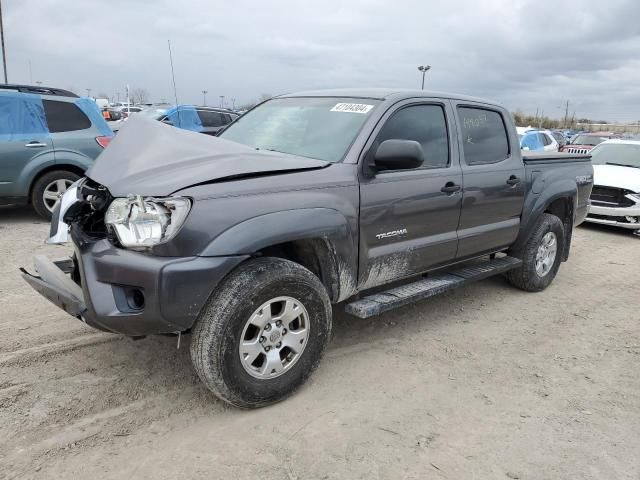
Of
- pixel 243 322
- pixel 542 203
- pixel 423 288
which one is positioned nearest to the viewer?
pixel 243 322

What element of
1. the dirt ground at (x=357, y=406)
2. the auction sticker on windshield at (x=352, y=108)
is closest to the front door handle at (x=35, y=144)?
the dirt ground at (x=357, y=406)

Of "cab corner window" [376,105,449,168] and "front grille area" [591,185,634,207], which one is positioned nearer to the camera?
"cab corner window" [376,105,449,168]

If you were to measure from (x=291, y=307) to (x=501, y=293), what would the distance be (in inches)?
125

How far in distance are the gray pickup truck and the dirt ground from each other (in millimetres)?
344

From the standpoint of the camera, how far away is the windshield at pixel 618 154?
972cm

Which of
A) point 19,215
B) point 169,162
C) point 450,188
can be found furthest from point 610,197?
point 19,215

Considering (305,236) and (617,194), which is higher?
(305,236)

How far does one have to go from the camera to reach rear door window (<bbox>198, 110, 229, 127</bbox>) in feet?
43.2

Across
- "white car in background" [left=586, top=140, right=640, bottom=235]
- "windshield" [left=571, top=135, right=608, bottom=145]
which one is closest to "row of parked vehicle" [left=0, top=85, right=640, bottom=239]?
"white car in background" [left=586, top=140, right=640, bottom=235]

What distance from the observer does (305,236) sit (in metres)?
3.01

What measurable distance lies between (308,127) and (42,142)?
508 cm

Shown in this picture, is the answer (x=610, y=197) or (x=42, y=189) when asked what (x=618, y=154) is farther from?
(x=42, y=189)

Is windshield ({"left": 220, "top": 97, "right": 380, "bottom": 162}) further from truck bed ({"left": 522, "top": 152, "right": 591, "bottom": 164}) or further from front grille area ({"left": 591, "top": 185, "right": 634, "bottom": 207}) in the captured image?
front grille area ({"left": 591, "top": 185, "right": 634, "bottom": 207})

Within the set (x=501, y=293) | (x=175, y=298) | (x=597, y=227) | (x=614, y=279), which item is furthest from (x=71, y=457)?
(x=597, y=227)
